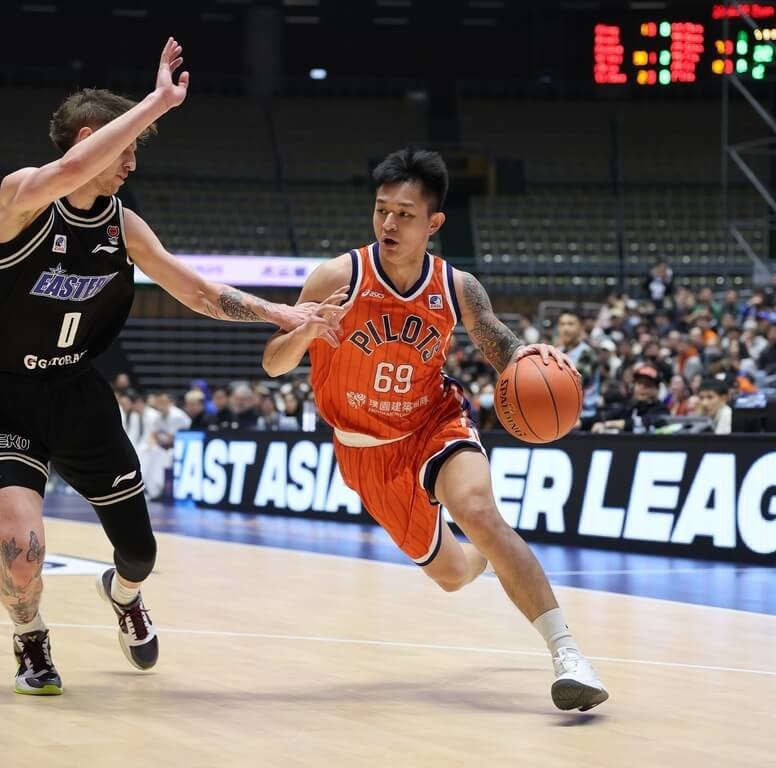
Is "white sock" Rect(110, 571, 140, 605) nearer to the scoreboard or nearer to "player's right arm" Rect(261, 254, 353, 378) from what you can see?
"player's right arm" Rect(261, 254, 353, 378)

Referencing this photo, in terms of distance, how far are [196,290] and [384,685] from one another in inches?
65.2

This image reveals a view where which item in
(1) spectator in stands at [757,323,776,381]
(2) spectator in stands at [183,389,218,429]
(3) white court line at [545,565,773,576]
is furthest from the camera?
(2) spectator in stands at [183,389,218,429]

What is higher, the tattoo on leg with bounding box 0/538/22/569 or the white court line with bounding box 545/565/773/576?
the tattoo on leg with bounding box 0/538/22/569

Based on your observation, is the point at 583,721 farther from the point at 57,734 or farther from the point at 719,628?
the point at 719,628

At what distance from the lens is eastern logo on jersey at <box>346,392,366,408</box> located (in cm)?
547

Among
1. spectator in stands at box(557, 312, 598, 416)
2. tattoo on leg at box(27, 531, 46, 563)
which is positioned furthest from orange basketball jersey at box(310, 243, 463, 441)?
spectator in stands at box(557, 312, 598, 416)

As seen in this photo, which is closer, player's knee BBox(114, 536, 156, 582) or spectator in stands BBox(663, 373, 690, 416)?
player's knee BBox(114, 536, 156, 582)

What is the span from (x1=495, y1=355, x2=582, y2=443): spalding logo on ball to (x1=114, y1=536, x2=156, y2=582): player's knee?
4.72 ft

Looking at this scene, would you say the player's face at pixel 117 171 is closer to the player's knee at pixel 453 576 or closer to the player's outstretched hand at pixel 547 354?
the player's outstretched hand at pixel 547 354

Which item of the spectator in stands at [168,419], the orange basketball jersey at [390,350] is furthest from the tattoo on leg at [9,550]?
the spectator in stands at [168,419]

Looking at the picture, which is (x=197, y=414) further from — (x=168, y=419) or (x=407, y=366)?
(x=407, y=366)

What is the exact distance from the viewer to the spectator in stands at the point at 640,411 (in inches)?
468

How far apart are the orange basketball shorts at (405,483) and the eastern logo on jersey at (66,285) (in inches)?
51.0

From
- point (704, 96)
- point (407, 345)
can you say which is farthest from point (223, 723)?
point (704, 96)
